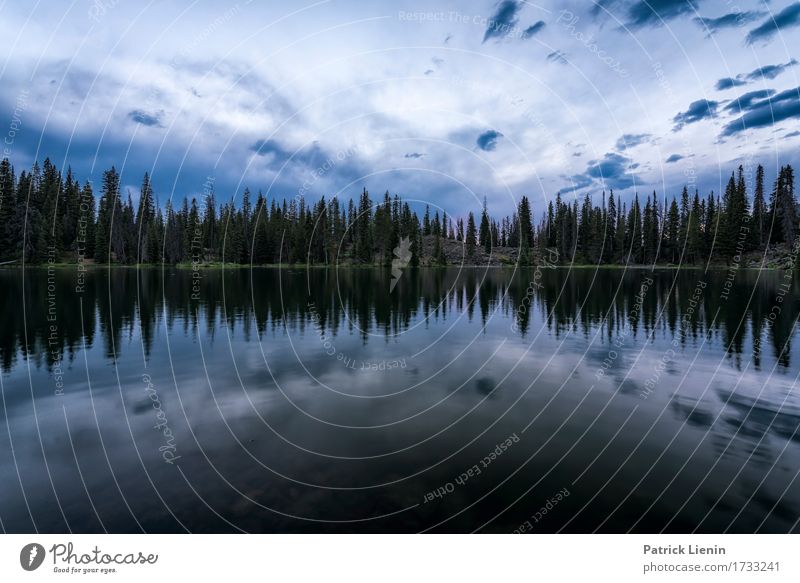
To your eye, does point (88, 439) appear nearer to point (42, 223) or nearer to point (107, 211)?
point (42, 223)

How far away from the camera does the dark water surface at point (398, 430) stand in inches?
430

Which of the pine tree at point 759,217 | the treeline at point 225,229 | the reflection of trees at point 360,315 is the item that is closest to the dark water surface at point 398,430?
the reflection of trees at point 360,315

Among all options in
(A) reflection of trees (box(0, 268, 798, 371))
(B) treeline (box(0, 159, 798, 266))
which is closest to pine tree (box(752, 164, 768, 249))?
(B) treeline (box(0, 159, 798, 266))

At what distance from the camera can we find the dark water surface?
10930mm

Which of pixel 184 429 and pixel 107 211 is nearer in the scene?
pixel 184 429

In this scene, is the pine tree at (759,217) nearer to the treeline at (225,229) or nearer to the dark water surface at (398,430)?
the treeline at (225,229)

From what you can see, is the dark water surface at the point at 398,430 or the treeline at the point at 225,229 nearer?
the dark water surface at the point at 398,430

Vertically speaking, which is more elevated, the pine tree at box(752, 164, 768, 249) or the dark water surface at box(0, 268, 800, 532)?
the pine tree at box(752, 164, 768, 249)

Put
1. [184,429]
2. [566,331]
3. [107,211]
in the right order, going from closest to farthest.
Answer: [184,429]
[566,331]
[107,211]

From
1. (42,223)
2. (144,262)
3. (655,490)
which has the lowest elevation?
(655,490)

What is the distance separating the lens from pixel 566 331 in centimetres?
3609

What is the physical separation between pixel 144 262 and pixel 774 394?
193m

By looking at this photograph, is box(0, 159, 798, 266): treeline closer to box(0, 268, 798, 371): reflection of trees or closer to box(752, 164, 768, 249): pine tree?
box(752, 164, 768, 249): pine tree
